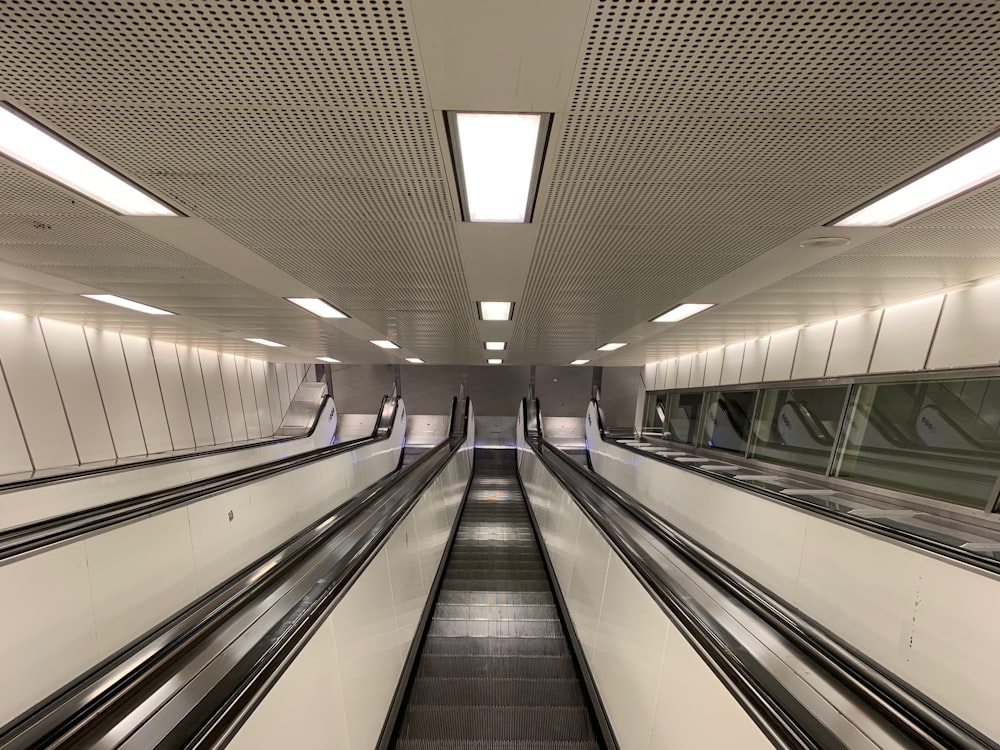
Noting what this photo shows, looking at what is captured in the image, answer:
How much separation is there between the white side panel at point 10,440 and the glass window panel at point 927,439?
39.5 ft

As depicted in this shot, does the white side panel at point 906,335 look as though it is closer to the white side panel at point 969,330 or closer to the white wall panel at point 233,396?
the white side panel at point 969,330

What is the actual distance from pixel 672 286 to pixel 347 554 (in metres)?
3.75

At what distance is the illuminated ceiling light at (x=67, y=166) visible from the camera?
193cm

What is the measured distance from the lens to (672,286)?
448 centimetres

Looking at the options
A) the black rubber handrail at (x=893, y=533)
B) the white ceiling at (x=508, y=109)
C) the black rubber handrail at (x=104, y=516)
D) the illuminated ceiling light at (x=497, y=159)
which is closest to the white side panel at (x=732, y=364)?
the black rubber handrail at (x=893, y=533)

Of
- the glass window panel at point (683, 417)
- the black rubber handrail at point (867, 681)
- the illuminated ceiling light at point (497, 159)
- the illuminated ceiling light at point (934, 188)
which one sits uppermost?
the illuminated ceiling light at point (497, 159)

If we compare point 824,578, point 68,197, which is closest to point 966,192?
point 824,578

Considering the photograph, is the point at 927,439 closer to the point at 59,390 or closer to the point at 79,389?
the point at 59,390

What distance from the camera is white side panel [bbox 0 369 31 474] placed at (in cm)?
669

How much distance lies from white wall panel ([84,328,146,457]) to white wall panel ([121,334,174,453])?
5.3 inches

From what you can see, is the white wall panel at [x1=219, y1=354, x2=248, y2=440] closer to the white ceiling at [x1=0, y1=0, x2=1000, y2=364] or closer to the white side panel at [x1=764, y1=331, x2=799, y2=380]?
the white ceiling at [x1=0, y1=0, x2=1000, y2=364]

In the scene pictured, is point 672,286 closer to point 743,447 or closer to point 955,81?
point 955,81

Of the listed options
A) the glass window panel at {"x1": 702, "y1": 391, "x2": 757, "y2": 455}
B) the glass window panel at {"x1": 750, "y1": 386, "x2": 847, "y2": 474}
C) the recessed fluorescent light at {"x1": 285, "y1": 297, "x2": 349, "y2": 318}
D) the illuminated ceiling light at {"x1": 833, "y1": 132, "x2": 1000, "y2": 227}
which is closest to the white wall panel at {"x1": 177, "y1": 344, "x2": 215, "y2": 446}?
the recessed fluorescent light at {"x1": 285, "y1": 297, "x2": 349, "y2": 318}

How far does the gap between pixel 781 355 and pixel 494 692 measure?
7.03 metres
